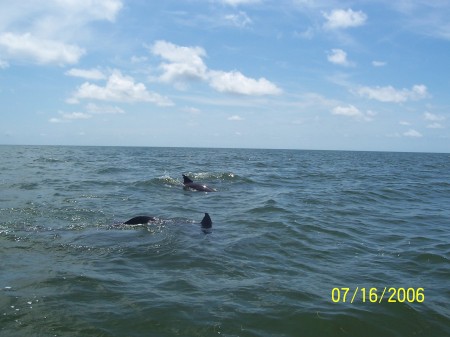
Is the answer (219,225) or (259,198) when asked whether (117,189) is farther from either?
(219,225)

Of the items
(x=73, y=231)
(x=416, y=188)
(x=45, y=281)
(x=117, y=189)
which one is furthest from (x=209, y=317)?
(x=416, y=188)

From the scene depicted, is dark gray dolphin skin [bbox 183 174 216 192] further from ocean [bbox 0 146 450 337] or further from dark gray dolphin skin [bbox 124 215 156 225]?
dark gray dolphin skin [bbox 124 215 156 225]

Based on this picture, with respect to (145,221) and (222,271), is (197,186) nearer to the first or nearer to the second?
(145,221)

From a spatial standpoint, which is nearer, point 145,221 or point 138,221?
point 138,221

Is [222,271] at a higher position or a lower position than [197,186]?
lower

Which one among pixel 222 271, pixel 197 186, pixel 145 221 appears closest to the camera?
pixel 222 271

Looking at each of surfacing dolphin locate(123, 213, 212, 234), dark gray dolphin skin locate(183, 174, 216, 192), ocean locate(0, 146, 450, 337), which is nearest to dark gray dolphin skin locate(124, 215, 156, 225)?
surfacing dolphin locate(123, 213, 212, 234)

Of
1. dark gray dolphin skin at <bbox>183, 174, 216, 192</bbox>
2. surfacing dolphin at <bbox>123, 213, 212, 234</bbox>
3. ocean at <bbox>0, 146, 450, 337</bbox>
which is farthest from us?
dark gray dolphin skin at <bbox>183, 174, 216, 192</bbox>

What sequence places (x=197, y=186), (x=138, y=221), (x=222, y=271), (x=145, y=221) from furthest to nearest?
(x=197, y=186) < (x=145, y=221) < (x=138, y=221) < (x=222, y=271)

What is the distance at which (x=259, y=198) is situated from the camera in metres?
19.1

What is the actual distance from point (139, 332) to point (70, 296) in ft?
5.60

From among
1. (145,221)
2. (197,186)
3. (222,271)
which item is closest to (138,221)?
(145,221)

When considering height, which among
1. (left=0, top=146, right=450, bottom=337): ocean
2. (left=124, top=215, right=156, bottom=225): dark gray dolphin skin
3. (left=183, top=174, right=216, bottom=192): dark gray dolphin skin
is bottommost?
(left=0, top=146, right=450, bottom=337): ocean

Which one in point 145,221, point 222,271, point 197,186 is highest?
point 197,186
